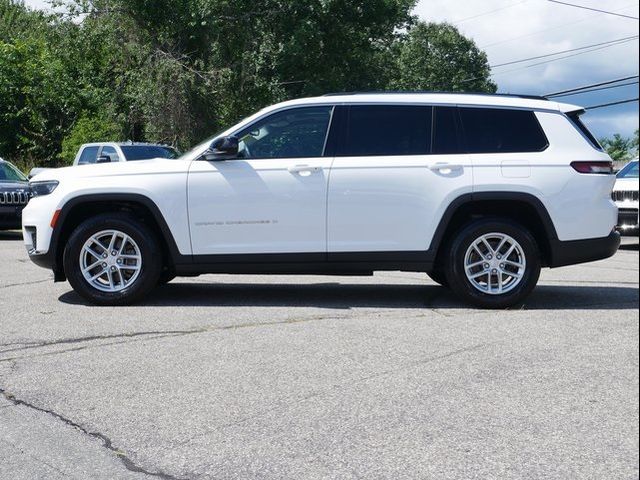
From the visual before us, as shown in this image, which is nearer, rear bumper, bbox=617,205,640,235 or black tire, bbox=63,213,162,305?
black tire, bbox=63,213,162,305

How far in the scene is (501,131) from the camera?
732cm

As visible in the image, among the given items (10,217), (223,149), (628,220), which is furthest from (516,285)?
(10,217)

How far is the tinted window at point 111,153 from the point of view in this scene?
16719 millimetres

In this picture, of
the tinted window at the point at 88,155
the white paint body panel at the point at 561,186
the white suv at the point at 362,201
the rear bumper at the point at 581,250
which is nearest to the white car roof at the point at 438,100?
the white suv at the point at 362,201

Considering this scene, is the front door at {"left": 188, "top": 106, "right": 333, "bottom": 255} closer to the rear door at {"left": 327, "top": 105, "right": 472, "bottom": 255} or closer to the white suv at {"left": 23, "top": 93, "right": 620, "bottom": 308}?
the white suv at {"left": 23, "top": 93, "right": 620, "bottom": 308}

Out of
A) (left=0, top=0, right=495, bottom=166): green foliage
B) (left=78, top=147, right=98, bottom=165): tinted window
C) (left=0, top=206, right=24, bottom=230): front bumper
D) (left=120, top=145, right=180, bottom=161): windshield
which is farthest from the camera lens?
(left=0, top=0, right=495, bottom=166): green foliage

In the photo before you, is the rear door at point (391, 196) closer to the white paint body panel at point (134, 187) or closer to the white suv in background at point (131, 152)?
the white paint body panel at point (134, 187)

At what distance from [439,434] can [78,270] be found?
14.7ft

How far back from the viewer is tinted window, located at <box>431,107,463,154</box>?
7277 millimetres

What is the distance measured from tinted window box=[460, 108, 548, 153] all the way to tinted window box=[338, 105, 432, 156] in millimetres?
392

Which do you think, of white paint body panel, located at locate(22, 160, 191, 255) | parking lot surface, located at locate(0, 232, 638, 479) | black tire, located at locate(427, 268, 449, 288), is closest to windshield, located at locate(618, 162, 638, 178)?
black tire, located at locate(427, 268, 449, 288)

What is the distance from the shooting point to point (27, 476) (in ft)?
11.1

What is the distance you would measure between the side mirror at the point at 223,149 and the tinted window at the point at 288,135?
0.40 feet

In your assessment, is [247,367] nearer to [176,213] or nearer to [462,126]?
[176,213]
